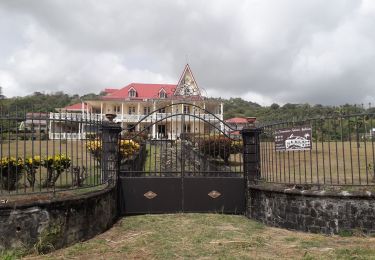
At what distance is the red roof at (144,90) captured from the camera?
43625 millimetres

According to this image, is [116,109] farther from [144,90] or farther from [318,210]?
[318,210]

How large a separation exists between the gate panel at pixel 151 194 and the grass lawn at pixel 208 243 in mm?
693

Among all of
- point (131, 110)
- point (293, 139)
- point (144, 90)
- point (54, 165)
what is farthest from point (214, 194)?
point (144, 90)

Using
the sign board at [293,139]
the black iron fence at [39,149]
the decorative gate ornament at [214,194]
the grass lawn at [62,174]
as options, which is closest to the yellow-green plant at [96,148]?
the black iron fence at [39,149]

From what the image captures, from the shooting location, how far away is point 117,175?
325 inches

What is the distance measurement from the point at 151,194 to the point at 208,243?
279 centimetres

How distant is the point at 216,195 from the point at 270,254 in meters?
3.21

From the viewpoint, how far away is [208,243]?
235 inches

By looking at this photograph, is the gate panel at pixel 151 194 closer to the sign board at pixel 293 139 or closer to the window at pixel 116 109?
the sign board at pixel 293 139

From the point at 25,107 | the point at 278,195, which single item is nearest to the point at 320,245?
the point at 278,195

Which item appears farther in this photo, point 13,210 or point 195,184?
point 195,184

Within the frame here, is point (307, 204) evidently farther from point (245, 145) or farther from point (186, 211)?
point (186, 211)

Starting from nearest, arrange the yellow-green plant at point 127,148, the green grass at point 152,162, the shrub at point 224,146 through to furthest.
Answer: the green grass at point 152,162 → the shrub at point 224,146 → the yellow-green plant at point 127,148

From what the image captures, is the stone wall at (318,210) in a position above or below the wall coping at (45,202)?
below
